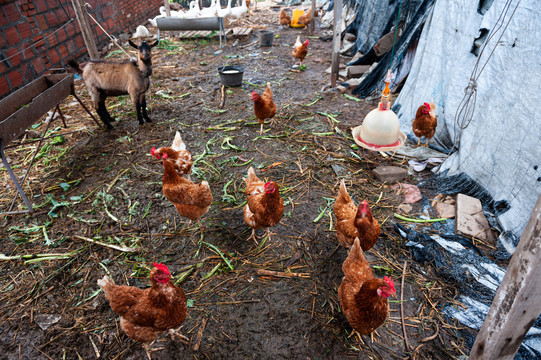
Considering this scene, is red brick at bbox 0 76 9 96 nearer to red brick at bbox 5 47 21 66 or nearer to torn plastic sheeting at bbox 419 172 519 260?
red brick at bbox 5 47 21 66

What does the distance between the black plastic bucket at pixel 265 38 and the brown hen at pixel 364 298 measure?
10.1 m

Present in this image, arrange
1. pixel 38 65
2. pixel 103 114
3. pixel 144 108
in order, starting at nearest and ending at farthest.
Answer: pixel 103 114
pixel 144 108
pixel 38 65

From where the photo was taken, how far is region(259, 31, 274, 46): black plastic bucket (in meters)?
10.8

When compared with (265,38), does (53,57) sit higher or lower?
higher

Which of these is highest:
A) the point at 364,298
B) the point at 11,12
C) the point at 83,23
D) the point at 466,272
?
the point at 11,12

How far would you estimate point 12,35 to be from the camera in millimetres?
6191

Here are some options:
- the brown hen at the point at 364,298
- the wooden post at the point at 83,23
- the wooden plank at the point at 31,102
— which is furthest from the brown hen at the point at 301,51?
A: the brown hen at the point at 364,298

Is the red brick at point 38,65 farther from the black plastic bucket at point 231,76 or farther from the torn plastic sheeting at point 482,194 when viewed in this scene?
the torn plastic sheeting at point 482,194

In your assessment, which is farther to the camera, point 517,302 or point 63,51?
point 63,51

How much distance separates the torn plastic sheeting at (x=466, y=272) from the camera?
2578 millimetres

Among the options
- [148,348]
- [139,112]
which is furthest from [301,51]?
[148,348]

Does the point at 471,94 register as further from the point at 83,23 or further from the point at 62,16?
the point at 62,16

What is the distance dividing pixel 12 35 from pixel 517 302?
30.0 feet

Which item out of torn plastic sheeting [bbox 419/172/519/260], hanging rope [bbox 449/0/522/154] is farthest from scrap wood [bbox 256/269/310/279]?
hanging rope [bbox 449/0/522/154]
